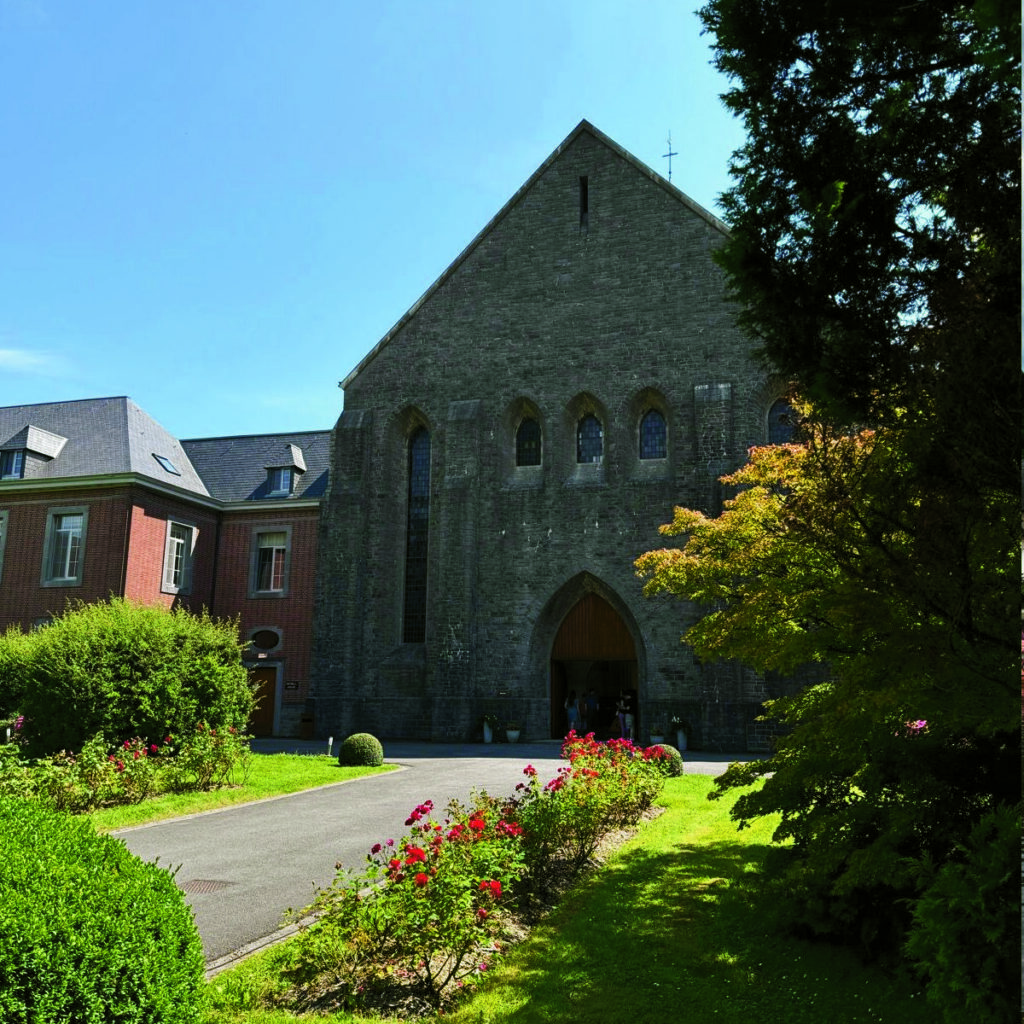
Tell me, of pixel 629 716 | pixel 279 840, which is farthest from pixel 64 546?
pixel 279 840

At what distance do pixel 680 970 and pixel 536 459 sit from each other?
66.9 ft

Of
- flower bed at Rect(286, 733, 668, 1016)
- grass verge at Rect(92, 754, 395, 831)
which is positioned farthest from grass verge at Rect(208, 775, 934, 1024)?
grass verge at Rect(92, 754, 395, 831)

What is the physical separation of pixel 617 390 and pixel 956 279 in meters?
20.2

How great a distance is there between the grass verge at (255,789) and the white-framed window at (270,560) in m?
10.4

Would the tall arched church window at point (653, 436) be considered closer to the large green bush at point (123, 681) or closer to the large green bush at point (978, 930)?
the large green bush at point (123, 681)

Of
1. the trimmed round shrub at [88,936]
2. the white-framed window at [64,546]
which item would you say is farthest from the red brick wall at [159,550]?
the trimmed round shrub at [88,936]

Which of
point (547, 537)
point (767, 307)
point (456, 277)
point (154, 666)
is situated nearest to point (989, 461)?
point (767, 307)

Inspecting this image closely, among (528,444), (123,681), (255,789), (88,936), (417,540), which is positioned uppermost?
(528,444)

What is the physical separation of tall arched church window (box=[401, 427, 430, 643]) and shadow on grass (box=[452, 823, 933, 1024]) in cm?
1831

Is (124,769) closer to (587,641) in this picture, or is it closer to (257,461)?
(587,641)

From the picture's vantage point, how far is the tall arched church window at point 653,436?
2434cm

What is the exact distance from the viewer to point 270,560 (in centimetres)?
2925

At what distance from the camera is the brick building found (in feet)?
87.9

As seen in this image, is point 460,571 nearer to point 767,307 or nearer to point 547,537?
point 547,537
